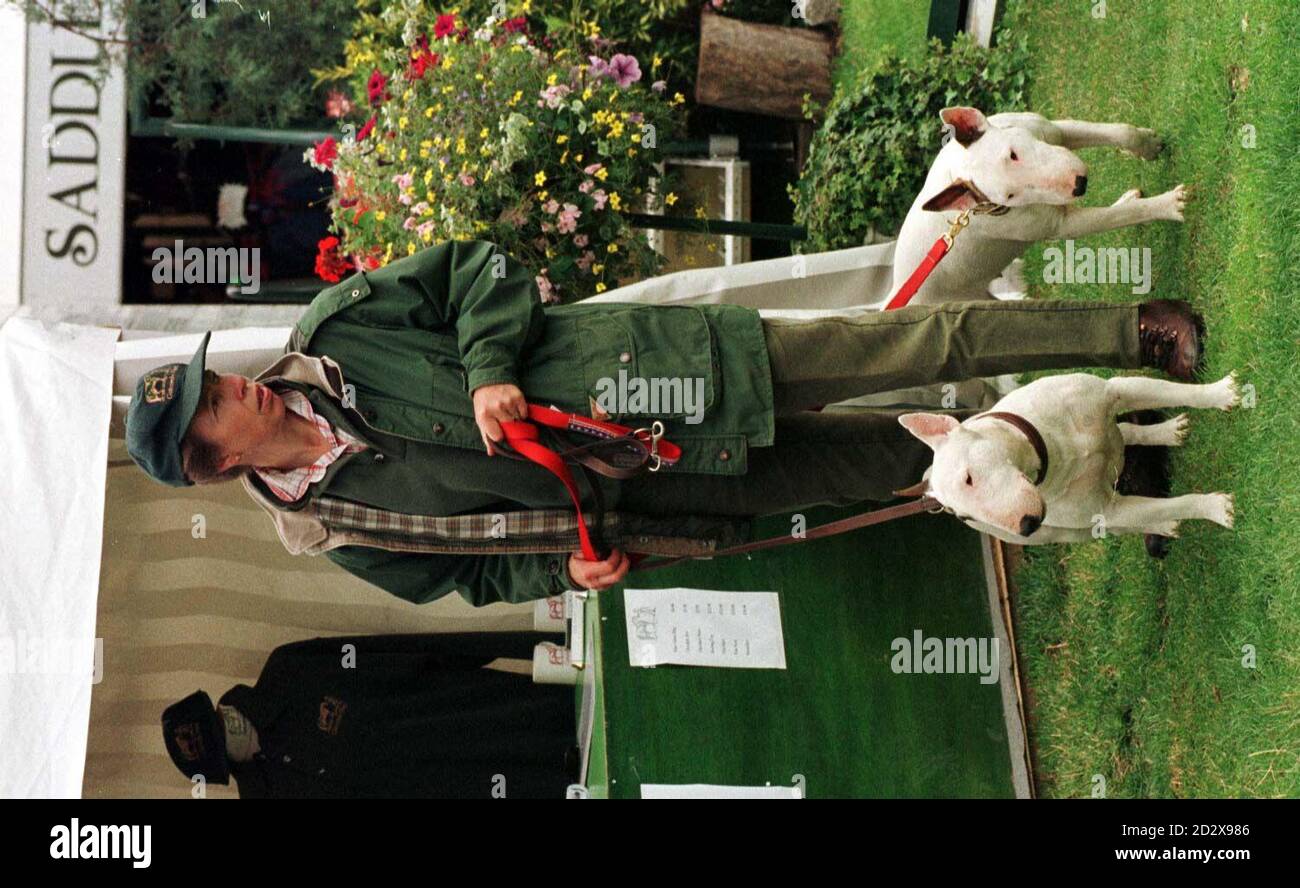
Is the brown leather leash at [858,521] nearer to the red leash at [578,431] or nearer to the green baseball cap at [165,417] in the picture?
the red leash at [578,431]

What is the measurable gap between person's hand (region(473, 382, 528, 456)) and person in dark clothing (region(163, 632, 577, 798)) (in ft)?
6.14

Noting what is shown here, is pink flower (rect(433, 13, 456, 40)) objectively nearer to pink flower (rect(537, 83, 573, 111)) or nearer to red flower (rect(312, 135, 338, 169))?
red flower (rect(312, 135, 338, 169))

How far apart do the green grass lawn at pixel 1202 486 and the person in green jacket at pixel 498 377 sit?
23 centimetres

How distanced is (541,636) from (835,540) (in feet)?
4.02

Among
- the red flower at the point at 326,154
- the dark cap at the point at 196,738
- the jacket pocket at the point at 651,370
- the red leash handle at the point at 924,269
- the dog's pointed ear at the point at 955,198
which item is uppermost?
the red flower at the point at 326,154

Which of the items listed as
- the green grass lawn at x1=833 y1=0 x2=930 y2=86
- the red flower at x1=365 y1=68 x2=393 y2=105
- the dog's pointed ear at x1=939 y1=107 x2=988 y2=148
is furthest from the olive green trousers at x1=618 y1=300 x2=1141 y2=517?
the red flower at x1=365 y1=68 x2=393 y2=105

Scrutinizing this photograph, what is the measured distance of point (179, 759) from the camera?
3.95 meters

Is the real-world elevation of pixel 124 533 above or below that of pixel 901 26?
below

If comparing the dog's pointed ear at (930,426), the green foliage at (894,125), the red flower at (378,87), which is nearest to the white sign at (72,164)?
the red flower at (378,87)

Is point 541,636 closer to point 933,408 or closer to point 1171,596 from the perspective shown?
point 933,408

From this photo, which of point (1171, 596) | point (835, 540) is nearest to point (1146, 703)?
point (1171, 596)

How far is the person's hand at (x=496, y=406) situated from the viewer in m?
2.65

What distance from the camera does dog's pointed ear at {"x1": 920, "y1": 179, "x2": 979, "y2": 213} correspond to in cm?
320

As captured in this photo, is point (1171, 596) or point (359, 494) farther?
point (1171, 596)
